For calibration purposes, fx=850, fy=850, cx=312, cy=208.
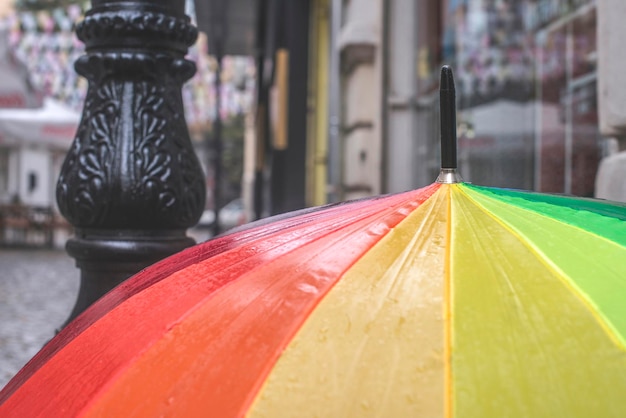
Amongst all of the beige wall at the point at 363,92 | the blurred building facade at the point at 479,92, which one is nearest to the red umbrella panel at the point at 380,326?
the blurred building facade at the point at 479,92

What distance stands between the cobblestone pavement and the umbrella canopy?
6.41 ft

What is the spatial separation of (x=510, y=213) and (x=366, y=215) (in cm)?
21

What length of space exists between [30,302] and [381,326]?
7559 millimetres

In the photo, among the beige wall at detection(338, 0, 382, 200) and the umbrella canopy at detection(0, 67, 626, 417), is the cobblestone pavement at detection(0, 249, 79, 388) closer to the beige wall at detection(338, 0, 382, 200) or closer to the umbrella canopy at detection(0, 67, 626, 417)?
the umbrella canopy at detection(0, 67, 626, 417)

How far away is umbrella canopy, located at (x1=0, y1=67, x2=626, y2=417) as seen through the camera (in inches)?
34.2

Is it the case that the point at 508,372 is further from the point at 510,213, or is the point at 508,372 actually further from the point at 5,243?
the point at 5,243

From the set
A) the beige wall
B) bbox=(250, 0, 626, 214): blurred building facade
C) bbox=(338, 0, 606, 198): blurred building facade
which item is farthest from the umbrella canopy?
the beige wall

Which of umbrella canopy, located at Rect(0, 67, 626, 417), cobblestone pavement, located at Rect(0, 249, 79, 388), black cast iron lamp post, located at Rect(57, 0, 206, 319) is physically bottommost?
cobblestone pavement, located at Rect(0, 249, 79, 388)

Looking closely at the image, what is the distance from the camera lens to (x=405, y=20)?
6.95 metres

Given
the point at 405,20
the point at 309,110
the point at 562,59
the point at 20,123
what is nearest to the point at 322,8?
the point at 309,110

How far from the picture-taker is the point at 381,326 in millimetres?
936

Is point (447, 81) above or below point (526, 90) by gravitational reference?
below

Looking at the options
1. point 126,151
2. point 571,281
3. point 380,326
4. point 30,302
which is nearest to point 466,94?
point 126,151

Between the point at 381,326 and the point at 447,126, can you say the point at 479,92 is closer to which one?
the point at 447,126
